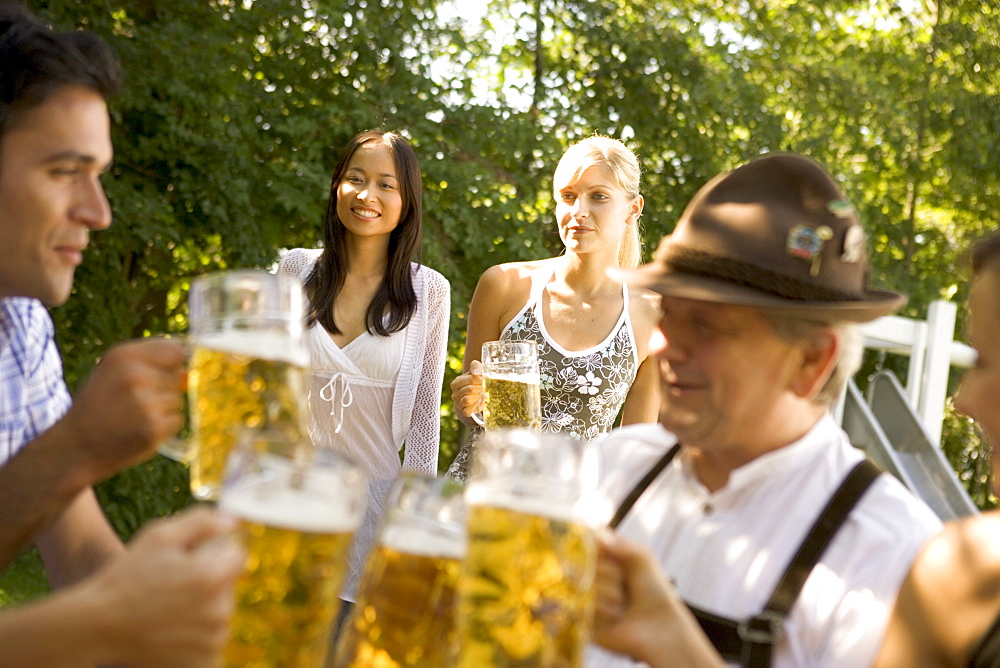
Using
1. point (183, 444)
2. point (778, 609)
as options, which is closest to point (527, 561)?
point (183, 444)

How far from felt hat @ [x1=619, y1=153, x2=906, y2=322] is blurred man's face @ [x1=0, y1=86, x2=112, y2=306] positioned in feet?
3.38

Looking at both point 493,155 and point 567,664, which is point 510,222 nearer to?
point 493,155

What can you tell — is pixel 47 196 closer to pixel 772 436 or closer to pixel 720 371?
pixel 720 371

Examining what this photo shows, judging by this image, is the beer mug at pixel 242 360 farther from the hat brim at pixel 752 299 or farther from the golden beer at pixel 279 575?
the hat brim at pixel 752 299

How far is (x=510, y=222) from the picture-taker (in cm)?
964

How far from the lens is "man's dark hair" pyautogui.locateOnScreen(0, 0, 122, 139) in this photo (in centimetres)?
192

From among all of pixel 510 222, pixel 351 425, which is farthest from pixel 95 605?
pixel 510 222

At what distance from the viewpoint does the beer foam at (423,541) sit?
4.28 ft

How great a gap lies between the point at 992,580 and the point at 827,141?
36.0 ft

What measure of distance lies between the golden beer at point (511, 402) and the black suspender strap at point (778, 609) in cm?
113

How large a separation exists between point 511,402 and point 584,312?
1.51m

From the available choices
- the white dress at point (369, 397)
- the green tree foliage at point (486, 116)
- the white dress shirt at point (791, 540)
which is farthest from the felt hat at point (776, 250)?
the green tree foliage at point (486, 116)

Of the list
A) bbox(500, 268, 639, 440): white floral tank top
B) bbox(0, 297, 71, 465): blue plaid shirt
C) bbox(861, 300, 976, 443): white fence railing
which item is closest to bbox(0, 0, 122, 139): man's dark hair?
bbox(0, 297, 71, 465): blue plaid shirt

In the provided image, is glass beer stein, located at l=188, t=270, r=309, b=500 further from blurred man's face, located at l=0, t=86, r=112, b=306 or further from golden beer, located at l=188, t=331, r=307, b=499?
blurred man's face, located at l=0, t=86, r=112, b=306
